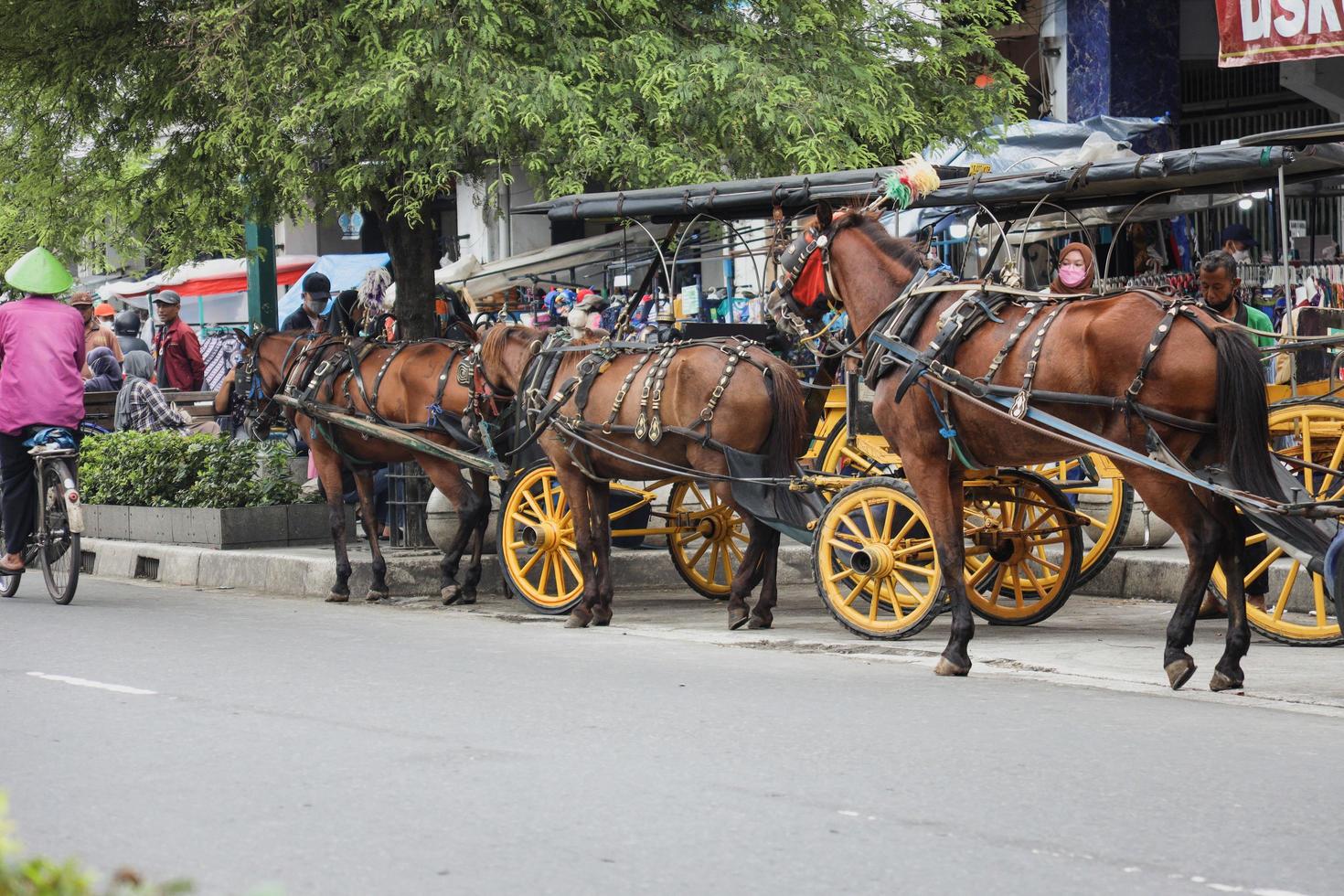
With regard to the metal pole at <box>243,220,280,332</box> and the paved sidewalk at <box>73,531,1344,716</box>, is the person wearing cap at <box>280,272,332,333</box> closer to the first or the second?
the metal pole at <box>243,220,280,332</box>

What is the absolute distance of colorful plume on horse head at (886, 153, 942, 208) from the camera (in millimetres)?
9680

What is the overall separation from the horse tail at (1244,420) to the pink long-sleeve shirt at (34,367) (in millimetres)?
7291

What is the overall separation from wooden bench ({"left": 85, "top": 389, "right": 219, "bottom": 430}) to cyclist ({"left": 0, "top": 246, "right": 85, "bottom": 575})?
167 inches

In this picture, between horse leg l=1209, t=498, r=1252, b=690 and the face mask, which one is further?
the face mask

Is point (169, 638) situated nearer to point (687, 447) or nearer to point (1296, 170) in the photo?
point (687, 447)

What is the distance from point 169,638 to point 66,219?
5.97 metres

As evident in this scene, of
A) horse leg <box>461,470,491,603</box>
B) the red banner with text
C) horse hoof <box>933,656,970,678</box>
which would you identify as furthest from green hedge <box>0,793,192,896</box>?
the red banner with text

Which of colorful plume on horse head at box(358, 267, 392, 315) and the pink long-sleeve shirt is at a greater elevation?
colorful plume on horse head at box(358, 267, 392, 315)

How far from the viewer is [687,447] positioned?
34.8 feet

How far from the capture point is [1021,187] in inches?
412

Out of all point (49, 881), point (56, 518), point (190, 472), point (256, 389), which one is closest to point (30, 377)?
point (56, 518)

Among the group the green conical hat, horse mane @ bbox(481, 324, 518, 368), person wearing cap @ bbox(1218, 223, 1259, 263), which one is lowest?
horse mane @ bbox(481, 324, 518, 368)

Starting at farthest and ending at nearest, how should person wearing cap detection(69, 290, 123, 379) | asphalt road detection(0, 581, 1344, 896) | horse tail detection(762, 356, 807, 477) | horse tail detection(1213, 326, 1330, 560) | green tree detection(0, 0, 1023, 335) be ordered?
person wearing cap detection(69, 290, 123, 379) → green tree detection(0, 0, 1023, 335) → horse tail detection(762, 356, 807, 477) → horse tail detection(1213, 326, 1330, 560) → asphalt road detection(0, 581, 1344, 896)

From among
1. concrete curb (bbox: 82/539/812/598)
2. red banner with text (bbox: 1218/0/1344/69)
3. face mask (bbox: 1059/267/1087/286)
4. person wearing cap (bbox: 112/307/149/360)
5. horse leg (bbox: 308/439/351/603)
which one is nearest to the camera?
face mask (bbox: 1059/267/1087/286)
